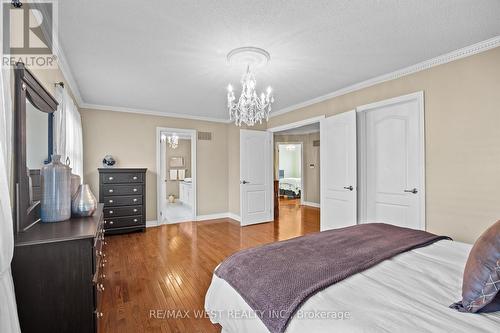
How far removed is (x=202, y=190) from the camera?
18.1 ft

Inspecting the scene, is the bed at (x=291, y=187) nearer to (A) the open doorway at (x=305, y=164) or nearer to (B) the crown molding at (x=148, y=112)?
(A) the open doorway at (x=305, y=164)

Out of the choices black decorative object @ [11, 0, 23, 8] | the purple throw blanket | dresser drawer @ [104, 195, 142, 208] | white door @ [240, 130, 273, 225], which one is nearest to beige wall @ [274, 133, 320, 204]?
white door @ [240, 130, 273, 225]

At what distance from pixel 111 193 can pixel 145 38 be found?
10.0 ft

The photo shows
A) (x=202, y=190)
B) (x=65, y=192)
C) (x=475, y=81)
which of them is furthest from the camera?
(x=202, y=190)

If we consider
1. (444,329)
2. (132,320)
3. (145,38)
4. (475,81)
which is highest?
(145,38)

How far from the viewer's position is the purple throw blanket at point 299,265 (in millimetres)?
1088

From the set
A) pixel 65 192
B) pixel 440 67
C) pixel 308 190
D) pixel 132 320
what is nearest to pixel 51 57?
pixel 65 192

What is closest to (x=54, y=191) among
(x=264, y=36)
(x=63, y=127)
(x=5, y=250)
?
(x=5, y=250)

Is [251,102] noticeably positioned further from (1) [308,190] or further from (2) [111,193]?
(1) [308,190]

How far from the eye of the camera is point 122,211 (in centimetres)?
433

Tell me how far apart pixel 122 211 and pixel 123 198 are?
24 cm

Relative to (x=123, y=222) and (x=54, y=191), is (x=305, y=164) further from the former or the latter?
(x=54, y=191)

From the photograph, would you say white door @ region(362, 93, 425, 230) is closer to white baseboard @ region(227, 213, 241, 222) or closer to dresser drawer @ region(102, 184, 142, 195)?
white baseboard @ region(227, 213, 241, 222)

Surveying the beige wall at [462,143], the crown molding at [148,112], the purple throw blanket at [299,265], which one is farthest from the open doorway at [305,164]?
the purple throw blanket at [299,265]
